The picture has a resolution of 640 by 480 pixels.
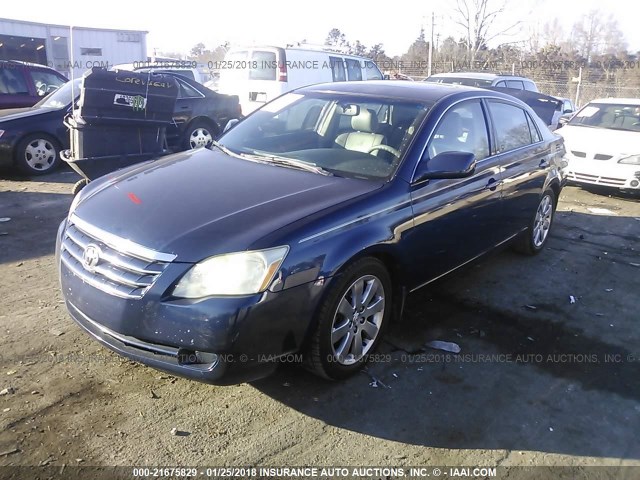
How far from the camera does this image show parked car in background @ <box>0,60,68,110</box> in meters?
10.3

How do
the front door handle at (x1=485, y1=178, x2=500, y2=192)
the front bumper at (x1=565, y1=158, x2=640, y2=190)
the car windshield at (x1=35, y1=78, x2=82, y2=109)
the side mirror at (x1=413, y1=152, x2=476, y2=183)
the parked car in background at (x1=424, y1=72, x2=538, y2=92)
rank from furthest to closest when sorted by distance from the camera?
the parked car in background at (x1=424, y1=72, x2=538, y2=92)
the car windshield at (x1=35, y1=78, x2=82, y2=109)
the front bumper at (x1=565, y1=158, x2=640, y2=190)
the front door handle at (x1=485, y1=178, x2=500, y2=192)
the side mirror at (x1=413, y1=152, x2=476, y2=183)

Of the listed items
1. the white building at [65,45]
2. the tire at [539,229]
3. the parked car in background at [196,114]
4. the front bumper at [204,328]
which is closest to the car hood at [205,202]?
the front bumper at [204,328]

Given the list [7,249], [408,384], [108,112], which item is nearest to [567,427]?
[408,384]

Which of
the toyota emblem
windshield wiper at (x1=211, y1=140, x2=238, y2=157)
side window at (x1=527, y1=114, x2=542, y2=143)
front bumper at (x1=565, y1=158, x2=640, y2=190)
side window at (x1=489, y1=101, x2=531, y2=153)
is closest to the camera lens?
the toyota emblem

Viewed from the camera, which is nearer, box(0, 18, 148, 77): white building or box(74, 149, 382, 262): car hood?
box(74, 149, 382, 262): car hood

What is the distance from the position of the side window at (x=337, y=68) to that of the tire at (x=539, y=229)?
29.6ft

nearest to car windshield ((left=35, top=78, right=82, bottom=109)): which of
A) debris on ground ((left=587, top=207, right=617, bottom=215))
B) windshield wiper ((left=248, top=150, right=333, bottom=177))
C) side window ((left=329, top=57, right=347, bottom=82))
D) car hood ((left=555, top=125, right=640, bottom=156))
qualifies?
windshield wiper ((left=248, top=150, right=333, bottom=177))

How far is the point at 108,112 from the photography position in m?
6.86

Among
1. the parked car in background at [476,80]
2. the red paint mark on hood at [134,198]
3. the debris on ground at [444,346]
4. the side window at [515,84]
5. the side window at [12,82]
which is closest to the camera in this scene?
the red paint mark on hood at [134,198]

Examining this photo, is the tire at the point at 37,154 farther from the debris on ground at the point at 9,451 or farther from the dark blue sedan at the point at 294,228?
the debris on ground at the point at 9,451

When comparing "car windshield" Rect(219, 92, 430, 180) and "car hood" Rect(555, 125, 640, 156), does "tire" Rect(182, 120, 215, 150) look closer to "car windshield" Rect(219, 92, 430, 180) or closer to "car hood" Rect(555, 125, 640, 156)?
"car windshield" Rect(219, 92, 430, 180)

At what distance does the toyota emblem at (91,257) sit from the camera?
3.02 metres

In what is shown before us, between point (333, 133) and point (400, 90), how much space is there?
0.68 metres

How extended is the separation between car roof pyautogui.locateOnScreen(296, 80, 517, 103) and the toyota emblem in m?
2.38
